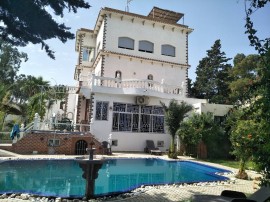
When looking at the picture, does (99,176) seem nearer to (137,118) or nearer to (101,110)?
(101,110)

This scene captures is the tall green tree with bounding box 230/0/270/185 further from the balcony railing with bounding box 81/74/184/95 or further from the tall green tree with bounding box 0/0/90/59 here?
the balcony railing with bounding box 81/74/184/95

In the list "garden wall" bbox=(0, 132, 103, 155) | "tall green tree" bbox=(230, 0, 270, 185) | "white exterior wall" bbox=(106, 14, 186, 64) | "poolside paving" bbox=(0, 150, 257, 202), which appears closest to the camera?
"tall green tree" bbox=(230, 0, 270, 185)

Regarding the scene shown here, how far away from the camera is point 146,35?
86.8 feet

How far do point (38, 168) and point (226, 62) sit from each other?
135 feet

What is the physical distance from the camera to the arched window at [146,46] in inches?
1034

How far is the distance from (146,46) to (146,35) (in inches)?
44.5

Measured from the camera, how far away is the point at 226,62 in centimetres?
4656

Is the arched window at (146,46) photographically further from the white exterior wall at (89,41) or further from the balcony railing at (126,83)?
the white exterior wall at (89,41)

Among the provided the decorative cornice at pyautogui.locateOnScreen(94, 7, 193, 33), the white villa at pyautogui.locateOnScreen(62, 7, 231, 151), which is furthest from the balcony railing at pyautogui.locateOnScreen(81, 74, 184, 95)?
the decorative cornice at pyautogui.locateOnScreen(94, 7, 193, 33)

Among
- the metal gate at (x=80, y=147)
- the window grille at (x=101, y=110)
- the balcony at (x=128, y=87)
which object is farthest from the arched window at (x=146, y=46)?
the metal gate at (x=80, y=147)

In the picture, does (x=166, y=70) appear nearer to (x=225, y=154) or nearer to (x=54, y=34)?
(x=225, y=154)

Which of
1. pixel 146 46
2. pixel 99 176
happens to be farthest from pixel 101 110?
pixel 99 176

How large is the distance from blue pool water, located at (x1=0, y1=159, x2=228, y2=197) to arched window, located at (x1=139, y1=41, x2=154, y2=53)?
42.4 feet

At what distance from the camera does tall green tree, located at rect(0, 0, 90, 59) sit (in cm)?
516
